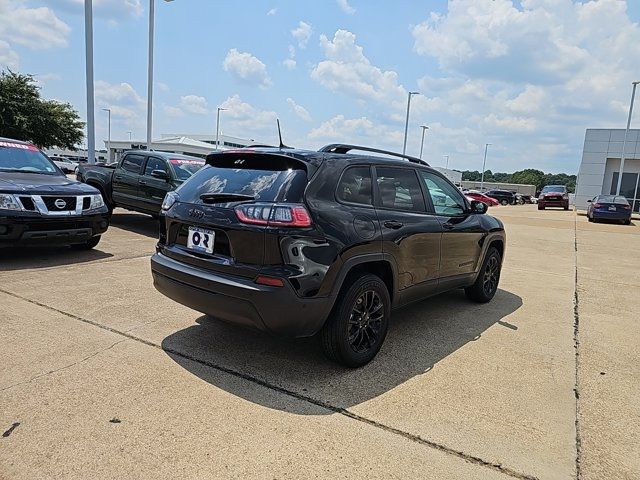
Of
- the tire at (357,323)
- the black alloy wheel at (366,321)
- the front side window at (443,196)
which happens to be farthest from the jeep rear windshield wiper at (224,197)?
the front side window at (443,196)

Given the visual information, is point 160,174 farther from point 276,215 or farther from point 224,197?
→ point 276,215

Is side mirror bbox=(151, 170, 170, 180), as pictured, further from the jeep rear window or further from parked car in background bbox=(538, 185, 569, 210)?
parked car in background bbox=(538, 185, 569, 210)

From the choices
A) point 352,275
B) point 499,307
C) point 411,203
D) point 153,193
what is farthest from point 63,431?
point 153,193

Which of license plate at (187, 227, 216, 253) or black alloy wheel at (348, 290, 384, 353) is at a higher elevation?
license plate at (187, 227, 216, 253)

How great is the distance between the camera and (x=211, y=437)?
260 centimetres

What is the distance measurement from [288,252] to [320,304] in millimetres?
440

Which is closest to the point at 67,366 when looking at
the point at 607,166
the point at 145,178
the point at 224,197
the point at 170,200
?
the point at 170,200

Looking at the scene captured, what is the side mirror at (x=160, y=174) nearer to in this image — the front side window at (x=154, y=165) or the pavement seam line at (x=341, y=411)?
the front side window at (x=154, y=165)

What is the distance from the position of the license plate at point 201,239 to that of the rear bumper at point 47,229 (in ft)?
12.1

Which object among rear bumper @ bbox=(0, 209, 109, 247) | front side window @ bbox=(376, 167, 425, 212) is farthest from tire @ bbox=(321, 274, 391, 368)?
rear bumper @ bbox=(0, 209, 109, 247)

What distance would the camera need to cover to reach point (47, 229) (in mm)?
6195

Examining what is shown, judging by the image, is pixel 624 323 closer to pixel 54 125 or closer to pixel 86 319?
pixel 86 319

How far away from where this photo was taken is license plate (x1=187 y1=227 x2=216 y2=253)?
3.36 metres

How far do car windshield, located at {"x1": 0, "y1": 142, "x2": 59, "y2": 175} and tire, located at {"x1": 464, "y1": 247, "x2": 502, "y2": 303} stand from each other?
657 centimetres
